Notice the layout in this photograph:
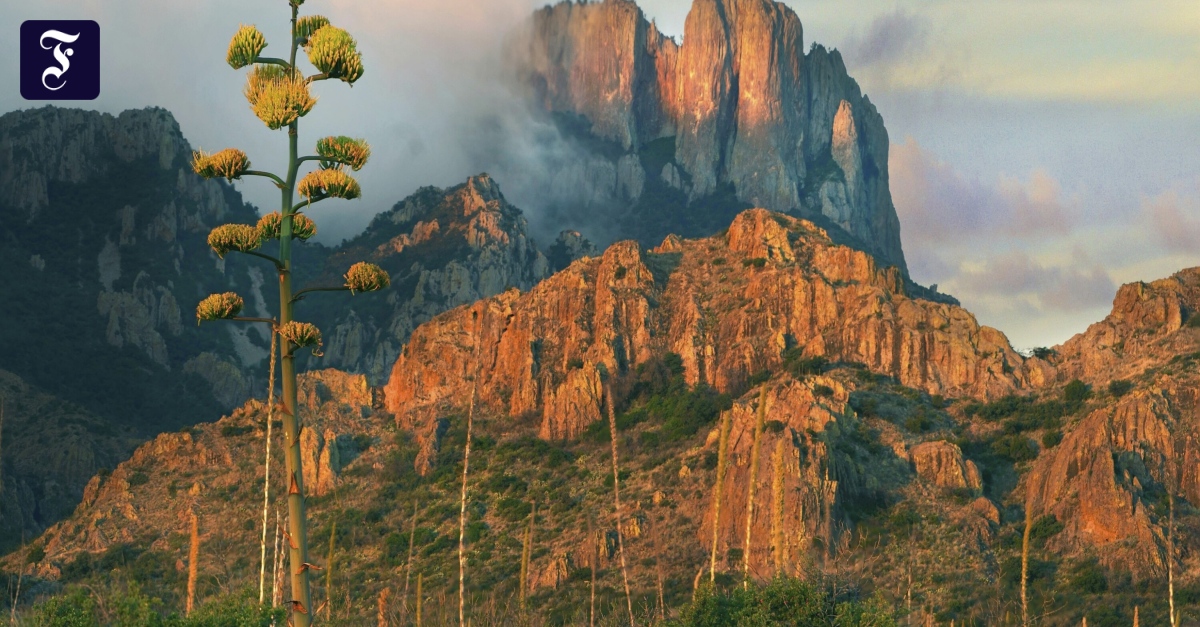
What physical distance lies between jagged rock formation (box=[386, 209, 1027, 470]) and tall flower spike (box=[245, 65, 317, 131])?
113820 mm

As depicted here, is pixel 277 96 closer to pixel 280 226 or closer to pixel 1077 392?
pixel 280 226

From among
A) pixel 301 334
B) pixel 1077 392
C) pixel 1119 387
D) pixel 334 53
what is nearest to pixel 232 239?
pixel 301 334

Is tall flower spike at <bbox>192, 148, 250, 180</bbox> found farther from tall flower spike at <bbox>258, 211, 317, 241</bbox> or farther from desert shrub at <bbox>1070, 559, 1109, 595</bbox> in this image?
desert shrub at <bbox>1070, 559, 1109, 595</bbox>

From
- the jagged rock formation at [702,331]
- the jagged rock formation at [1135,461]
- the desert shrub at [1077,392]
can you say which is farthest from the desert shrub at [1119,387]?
the jagged rock formation at [702,331]

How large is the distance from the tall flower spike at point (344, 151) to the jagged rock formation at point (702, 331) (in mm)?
113185

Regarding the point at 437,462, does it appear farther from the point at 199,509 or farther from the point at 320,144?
the point at 320,144

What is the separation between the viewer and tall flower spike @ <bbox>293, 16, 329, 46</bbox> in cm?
1777

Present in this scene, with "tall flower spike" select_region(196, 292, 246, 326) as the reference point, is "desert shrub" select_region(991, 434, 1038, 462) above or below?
above

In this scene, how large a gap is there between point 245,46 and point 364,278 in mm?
3204

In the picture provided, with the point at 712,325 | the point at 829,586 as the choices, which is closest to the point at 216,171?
the point at 829,586

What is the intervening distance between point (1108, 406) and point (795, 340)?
118ft

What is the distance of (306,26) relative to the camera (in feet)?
58.5

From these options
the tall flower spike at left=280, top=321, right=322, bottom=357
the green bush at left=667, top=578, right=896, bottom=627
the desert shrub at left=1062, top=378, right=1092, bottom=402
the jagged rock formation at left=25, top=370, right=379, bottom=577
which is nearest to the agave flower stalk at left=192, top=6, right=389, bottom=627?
the tall flower spike at left=280, top=321, right=322, bottom=357

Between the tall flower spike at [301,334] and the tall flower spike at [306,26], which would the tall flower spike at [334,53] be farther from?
the tall flower spike at [301,334]
